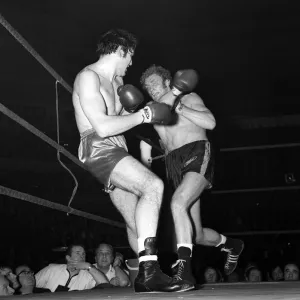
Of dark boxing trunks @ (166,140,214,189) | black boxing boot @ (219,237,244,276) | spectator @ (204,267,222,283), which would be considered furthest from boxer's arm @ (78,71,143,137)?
spectator @ (204,267,222,283)

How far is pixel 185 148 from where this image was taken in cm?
288

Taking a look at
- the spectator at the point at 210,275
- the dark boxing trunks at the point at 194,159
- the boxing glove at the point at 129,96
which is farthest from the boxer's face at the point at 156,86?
the spectator at the point at 210,275

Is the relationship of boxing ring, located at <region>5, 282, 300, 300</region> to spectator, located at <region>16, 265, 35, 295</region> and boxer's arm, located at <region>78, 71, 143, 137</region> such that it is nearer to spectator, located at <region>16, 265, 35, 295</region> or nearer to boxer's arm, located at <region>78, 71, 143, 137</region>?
boxer's arm, located at <region>78, 71, 143, 137</region>

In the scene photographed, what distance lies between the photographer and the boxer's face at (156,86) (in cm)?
292

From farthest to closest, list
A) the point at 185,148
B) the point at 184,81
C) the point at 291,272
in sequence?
the point at 291,272, the point at 185,148, the point at 184,81

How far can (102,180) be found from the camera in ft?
7.38

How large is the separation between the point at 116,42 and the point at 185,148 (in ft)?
2.52

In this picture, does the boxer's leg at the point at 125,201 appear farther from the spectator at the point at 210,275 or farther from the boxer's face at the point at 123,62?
the spectator at the point at 210,275

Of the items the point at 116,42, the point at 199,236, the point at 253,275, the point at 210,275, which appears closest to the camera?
the point at 116,42

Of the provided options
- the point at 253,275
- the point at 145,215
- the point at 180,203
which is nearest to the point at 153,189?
the point at 145,215

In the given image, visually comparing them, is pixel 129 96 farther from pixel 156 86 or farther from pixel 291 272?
pixel 291 272

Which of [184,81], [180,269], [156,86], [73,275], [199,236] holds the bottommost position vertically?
[180,269]

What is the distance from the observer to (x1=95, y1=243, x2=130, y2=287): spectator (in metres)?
3.91

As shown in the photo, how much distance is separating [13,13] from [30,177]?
15.0ft
